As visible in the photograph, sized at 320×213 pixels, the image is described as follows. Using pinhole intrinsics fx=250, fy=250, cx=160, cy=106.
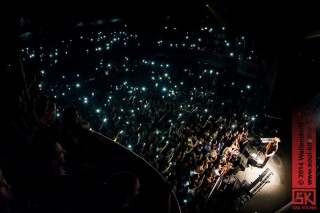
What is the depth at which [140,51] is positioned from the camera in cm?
1313

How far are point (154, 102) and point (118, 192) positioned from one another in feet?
20.5

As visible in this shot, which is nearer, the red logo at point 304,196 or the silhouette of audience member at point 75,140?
the silhouette of audience member at point 75,140

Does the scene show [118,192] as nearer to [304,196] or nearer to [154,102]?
[154,102]

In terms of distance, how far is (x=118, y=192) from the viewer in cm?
224

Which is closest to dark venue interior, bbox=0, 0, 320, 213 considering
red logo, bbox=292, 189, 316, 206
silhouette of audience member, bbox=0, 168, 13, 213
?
silhouette of audience member, bbox=0, 168, 13, 213

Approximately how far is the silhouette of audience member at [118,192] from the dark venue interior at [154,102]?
0.04ft

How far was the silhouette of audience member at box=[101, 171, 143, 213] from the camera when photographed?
7.31 ft

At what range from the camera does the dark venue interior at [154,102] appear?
2.29 m

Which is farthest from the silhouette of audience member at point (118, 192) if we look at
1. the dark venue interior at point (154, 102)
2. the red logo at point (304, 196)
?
the red logo at point (304, 196)

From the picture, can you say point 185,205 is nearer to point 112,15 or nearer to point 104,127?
point 104,127

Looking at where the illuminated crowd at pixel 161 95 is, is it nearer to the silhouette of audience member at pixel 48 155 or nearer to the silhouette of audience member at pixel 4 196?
the silhouette of audience member at pixel 48 155

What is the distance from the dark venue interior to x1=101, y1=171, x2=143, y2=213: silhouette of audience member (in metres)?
0.01

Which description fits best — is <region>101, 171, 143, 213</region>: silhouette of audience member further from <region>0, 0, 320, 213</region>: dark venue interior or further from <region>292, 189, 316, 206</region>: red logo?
<region>292, 189, 316, 206</region>: red logo

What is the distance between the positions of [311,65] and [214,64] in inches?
194
